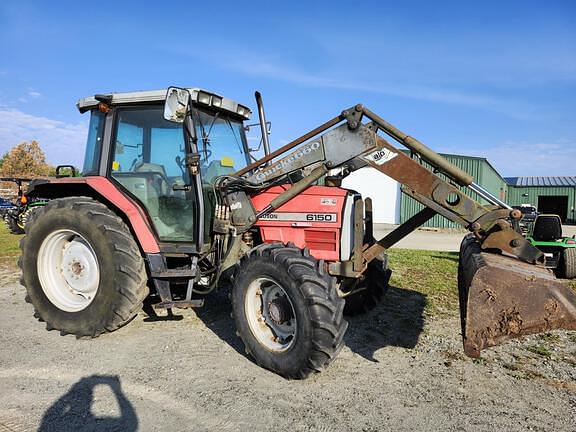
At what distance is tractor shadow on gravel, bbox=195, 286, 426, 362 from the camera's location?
14.3 feet

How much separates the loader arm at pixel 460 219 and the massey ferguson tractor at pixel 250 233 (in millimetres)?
10

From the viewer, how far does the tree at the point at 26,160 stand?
42.1 metres

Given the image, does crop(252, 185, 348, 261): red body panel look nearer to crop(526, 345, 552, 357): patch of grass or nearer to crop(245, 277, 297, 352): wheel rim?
crop(245, 277, 297, 352): wheel rim

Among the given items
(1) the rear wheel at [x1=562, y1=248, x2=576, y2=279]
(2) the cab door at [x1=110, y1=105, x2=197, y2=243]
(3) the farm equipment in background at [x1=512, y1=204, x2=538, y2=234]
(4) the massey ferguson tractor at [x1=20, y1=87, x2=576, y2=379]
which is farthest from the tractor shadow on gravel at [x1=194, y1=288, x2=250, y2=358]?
(3) the farm equipment in background at [x1=512, y1=204, x2=538, y2=234]

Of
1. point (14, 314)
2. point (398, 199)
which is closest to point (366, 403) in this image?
point (14, 314)

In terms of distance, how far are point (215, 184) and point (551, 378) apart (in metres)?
3.48

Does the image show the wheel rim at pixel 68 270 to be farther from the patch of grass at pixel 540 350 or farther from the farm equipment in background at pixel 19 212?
the farm equipment in background at pixel 19 212

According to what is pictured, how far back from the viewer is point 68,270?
469 centimetres

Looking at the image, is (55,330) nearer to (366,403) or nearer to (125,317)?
(125,317)

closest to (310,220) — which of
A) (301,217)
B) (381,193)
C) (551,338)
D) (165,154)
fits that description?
(301,217)

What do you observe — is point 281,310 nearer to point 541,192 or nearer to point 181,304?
point 181,304

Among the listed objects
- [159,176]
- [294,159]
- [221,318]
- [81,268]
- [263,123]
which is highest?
[263,123]

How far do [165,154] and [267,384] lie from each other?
2564mm

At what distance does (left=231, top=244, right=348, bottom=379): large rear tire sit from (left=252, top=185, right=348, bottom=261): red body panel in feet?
1.90
